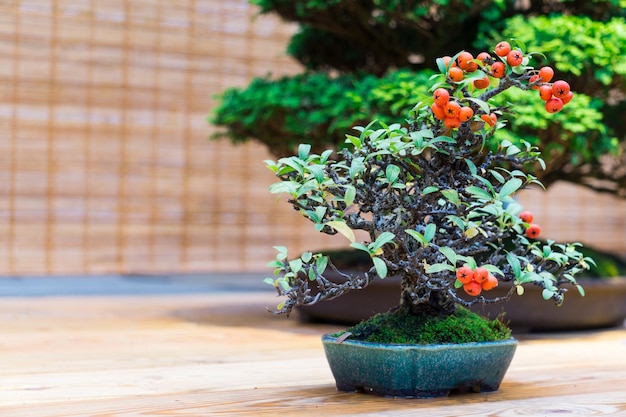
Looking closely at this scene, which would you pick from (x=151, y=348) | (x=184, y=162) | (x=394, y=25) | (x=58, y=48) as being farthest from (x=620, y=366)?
(x=58, y=48)

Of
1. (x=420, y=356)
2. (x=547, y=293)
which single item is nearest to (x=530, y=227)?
(x=547, y=293)

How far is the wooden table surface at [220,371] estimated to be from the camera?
5.74 feet

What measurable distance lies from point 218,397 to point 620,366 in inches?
47.6

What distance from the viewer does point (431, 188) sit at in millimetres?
1809

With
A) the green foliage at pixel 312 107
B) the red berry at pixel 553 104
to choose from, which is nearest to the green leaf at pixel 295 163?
the red berry at pixel 553 104

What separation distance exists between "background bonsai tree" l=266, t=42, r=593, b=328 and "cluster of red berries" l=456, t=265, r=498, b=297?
0.03 m

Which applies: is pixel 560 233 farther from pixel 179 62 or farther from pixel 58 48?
pixel 58 48

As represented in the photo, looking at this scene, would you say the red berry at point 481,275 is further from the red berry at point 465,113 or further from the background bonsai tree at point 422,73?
the background bonsai tree at point 422,73

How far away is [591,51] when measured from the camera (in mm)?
2889

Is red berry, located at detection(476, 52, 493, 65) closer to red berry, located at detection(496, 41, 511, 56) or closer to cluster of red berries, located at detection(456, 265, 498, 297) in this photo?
red berry, located at detection(496, 41, 511, 56)

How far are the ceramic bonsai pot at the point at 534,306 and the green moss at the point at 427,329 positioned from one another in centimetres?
107

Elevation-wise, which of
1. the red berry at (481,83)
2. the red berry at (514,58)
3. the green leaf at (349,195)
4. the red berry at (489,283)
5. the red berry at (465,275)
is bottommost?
the red berry at (489,283)

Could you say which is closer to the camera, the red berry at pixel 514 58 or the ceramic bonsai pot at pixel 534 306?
the red berry at pixel 514 58

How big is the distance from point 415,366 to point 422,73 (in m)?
1.47
